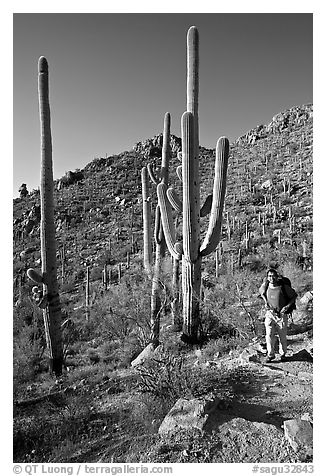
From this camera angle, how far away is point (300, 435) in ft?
10.6

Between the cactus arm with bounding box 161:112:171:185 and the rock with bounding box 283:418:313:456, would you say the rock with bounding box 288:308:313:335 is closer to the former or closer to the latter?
the rock with bounding box 283:418:313:456

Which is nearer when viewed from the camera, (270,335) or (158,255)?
(270,335)

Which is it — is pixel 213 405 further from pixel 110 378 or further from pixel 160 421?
pixel 110 378

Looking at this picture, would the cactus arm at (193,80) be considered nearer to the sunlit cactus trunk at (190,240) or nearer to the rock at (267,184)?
the sunlit cactus trunk at (190,240)

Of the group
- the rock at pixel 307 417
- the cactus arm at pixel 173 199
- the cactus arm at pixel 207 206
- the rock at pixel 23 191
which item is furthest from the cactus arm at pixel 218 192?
the rock at pixel 23 191

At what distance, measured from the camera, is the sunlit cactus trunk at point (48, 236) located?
6.27 meters

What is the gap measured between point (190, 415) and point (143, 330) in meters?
4.12

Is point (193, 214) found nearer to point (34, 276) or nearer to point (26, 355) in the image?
point (34, 276)

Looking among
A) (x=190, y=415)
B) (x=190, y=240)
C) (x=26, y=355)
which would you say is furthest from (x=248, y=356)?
(x=26, y=355)

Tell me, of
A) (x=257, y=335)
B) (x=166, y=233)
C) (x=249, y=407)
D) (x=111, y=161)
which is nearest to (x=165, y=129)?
(x=166, y=233)

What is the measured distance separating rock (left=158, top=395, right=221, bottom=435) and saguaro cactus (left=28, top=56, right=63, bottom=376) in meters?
3.39

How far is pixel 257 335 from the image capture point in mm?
6719

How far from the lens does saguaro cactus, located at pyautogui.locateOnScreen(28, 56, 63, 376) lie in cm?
627

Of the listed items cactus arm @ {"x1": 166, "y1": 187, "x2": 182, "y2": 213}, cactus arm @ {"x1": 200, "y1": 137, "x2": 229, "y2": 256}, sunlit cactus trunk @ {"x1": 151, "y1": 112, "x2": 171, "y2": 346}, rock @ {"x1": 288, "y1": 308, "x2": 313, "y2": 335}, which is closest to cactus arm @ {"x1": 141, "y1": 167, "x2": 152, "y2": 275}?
sunlit cactus trunk @ {"x1": 151, "y1": 112, "x2": 171, "y2": 346}
